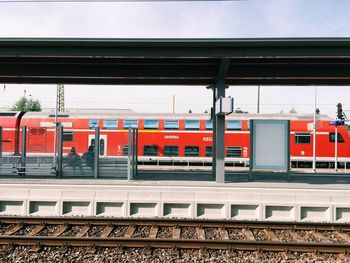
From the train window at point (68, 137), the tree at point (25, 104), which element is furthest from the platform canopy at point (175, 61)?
the tree at point (25, 104)

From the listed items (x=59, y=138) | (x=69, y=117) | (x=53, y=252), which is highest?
(x=69, y=117)

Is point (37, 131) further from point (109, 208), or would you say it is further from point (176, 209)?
point (176, 209)

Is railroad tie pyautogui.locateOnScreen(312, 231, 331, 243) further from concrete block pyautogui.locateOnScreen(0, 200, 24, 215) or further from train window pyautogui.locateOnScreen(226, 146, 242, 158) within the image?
train window pyautogui.locateOnScreen(226, 146, 242, 158)

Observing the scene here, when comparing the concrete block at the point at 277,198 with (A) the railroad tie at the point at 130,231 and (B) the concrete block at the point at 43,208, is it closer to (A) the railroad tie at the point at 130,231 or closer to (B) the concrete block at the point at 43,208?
(A) the railroad tie at the point at 130,231

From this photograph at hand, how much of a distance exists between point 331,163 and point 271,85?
13026 millimetres

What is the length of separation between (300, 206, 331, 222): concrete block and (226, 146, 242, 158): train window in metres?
12.7

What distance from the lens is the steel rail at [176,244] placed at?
6.86 m

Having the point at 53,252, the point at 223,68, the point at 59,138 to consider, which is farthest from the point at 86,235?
the point at 223,68

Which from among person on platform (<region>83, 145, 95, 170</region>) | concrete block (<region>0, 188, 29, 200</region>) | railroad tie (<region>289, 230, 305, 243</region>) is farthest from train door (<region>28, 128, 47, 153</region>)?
railroad tie (<region>289, 230, 305, 243</region>)

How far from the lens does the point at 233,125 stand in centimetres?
2217

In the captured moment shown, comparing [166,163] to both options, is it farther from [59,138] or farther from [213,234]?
[213,234]

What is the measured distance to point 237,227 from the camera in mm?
8367

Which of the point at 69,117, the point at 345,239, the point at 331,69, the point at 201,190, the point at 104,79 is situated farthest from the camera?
the point at 69,117

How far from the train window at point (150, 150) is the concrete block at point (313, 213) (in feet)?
45.5
